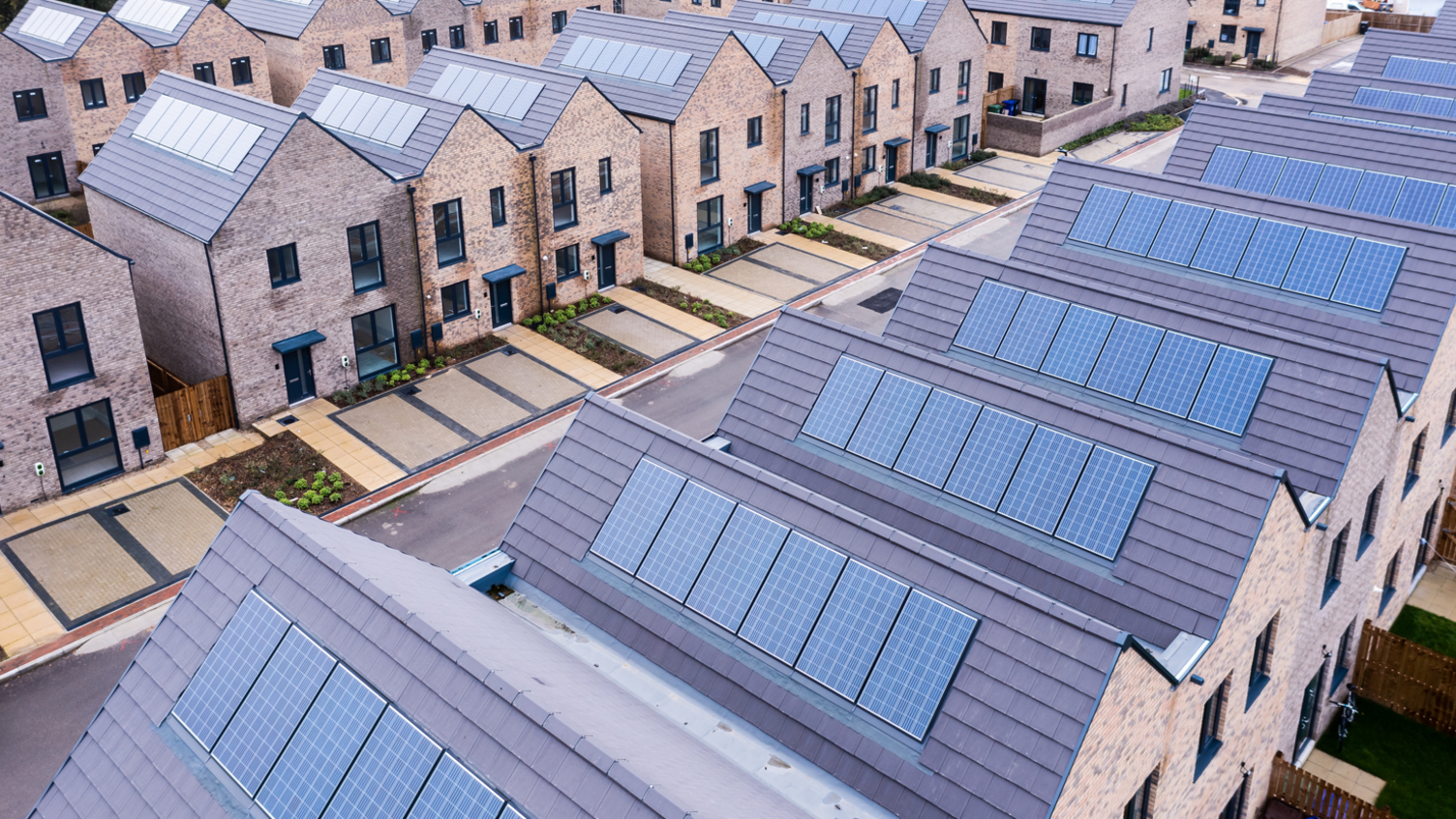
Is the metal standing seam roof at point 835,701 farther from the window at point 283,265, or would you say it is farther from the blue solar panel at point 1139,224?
the window at point 283,265

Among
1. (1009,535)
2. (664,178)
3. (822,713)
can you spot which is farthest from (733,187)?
(822,713)

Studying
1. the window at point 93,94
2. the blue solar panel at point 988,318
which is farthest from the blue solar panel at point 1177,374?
the window at point 93,94

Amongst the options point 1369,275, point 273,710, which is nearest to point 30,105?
point 273,710

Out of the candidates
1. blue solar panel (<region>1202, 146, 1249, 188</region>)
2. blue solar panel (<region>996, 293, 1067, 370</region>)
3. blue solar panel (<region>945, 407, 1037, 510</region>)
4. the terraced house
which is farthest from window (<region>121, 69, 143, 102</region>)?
blue solar panel (<region>945, 407, 1037, 510</region>)

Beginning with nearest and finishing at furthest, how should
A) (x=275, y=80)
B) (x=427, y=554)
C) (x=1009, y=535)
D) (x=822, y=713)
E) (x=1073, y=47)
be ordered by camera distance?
(x=822, y=713) < (x=1009, y=535) < (x=427, y=554) < (x=275, y=80) < (x=1073, y=47)

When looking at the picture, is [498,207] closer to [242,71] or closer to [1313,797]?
[242,71]

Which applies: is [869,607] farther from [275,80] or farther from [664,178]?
[275,80]
